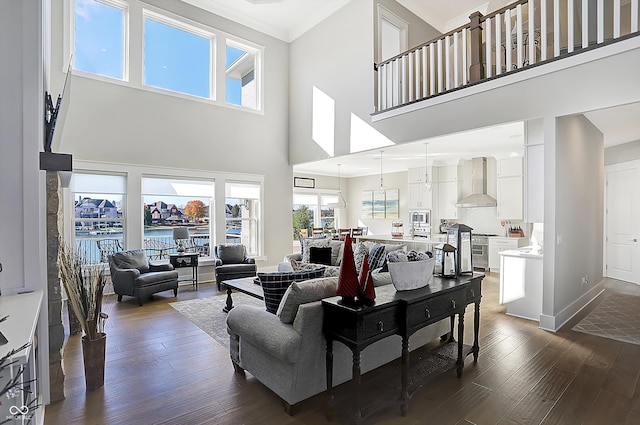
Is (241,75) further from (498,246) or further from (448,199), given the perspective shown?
(498,246)

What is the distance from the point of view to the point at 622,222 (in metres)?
6.65

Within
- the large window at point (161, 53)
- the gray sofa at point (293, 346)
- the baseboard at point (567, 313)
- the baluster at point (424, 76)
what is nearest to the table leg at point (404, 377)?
the gray sofa at point (293, 346)

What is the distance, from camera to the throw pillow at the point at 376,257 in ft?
15.3

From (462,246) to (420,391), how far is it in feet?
4.41

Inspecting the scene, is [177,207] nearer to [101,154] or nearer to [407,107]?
[101,154]

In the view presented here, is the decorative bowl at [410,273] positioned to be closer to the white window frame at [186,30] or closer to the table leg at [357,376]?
the table leg at [357,376]

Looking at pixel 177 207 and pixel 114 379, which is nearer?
pixel 114 379

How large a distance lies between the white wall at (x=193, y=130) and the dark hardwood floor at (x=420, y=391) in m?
3.39

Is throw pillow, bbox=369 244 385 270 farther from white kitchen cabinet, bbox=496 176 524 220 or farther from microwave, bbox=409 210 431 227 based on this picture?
microwave, bbox=409 210 431 227

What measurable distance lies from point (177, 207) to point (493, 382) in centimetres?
603

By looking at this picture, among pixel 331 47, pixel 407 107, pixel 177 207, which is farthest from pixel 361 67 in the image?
pixel 177 207

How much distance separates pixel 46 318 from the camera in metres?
2.40

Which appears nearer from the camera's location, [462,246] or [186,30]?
[462,246]

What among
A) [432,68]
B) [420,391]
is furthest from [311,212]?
[420,391]
